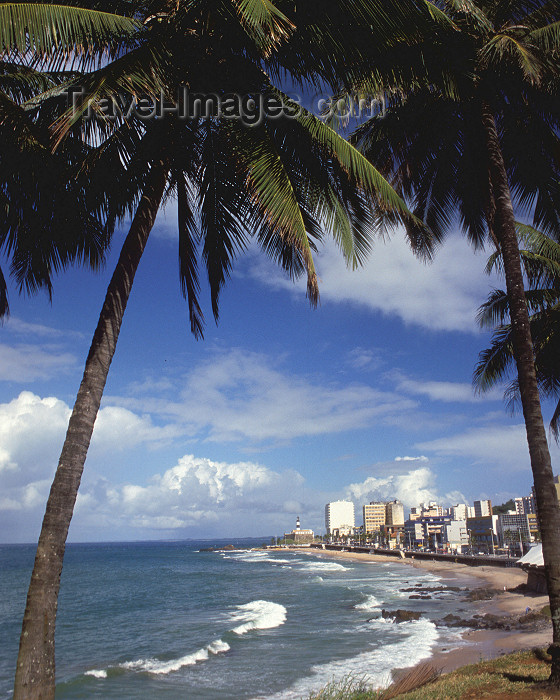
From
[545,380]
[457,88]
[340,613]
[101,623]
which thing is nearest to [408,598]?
[340,613]

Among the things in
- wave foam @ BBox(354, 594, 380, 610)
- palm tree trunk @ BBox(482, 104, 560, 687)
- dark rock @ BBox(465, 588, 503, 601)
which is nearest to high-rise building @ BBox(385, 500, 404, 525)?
dark rock @ BBox(465, 588, 503, 601)

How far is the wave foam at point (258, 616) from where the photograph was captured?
89.3 ft

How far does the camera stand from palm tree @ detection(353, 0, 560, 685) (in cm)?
729

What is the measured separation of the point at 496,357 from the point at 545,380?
2.79m

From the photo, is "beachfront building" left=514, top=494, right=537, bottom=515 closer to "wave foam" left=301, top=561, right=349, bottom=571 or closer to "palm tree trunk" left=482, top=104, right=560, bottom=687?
"wave foam" left=301, top=561, right=349, bottom=571

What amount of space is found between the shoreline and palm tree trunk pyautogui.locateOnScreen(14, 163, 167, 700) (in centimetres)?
775

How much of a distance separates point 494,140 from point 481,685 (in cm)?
844

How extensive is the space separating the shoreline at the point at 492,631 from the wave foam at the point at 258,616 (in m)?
10.6

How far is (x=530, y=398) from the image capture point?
729 cm

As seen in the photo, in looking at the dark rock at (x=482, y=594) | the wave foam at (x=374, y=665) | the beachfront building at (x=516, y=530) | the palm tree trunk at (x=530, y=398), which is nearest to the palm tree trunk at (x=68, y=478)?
the palm tree trunk at (x=530, y=398)

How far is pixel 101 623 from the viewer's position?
1272 inches

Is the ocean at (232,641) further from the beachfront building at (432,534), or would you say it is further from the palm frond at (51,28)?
the beachfront building at (432,534)

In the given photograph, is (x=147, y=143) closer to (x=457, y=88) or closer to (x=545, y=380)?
(x=457, y=88)

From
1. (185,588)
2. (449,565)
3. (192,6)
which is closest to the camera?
(192,6)
